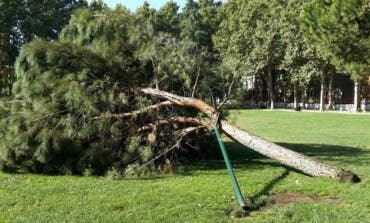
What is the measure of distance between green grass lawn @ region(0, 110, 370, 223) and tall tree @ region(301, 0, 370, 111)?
487 cm

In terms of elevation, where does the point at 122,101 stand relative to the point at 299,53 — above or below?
below

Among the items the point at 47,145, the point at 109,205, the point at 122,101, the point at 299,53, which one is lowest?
the point at 109,205

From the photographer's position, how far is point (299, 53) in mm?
42719

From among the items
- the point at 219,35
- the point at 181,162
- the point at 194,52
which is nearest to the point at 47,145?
the point at 181,162

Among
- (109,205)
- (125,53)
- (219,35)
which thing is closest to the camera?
(109,205)

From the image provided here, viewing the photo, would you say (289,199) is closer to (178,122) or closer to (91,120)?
(178,122)

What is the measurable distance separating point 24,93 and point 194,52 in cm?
366

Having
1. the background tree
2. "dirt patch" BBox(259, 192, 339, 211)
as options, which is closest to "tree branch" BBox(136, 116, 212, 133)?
"dirt patch" BBox(259, 192, 339, 211)

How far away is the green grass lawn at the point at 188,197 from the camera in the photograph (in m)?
6.47

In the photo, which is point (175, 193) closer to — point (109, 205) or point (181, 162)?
point (109, 205)

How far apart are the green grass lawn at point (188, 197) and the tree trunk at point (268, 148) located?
19cm

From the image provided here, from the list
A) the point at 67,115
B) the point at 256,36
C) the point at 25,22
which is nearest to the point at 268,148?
the point at 67,115

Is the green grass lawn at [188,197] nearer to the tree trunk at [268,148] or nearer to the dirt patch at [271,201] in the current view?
the dirt patch at [271,201]

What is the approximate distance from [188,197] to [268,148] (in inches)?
97.5
